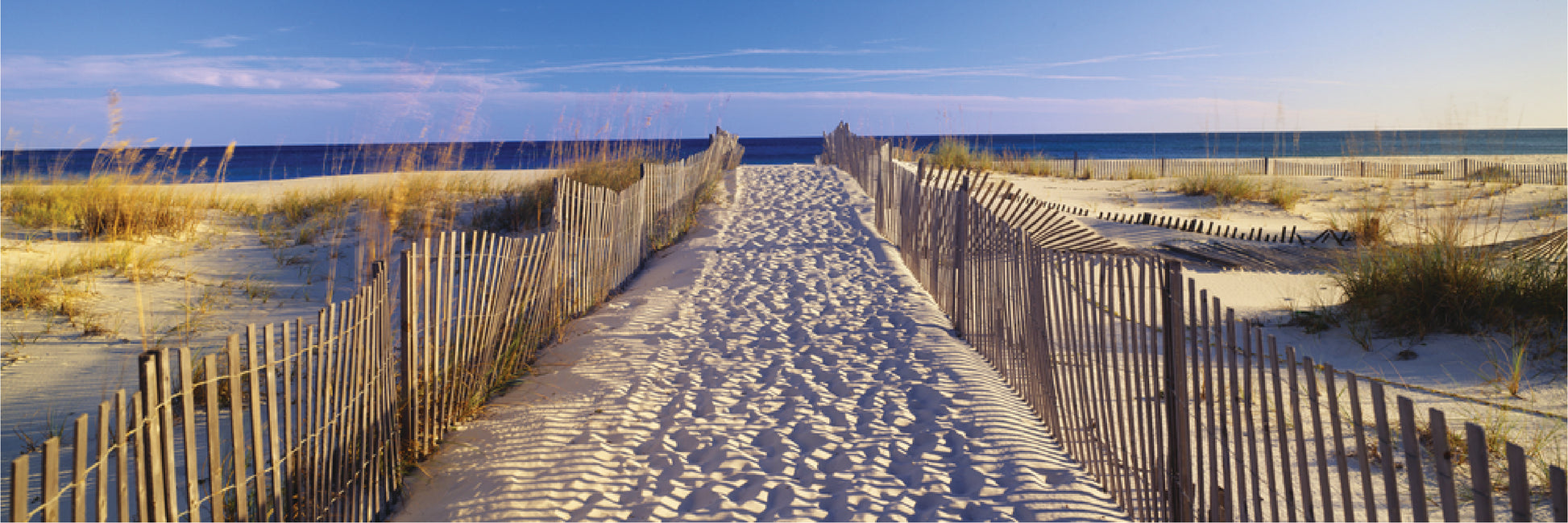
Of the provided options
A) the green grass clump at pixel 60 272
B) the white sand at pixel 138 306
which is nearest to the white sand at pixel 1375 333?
the white sand at pixel 138 306

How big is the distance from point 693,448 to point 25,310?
5.41 metres

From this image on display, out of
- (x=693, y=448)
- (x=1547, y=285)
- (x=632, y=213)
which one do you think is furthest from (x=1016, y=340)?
(x=632, y=213)

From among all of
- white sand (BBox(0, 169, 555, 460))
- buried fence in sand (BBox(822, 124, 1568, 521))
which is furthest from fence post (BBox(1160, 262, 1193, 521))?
white sand (BBox(0, 169, 555, 460))

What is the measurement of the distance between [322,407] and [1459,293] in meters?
6.69

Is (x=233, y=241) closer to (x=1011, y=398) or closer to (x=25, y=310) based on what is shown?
(x=25, y=310)

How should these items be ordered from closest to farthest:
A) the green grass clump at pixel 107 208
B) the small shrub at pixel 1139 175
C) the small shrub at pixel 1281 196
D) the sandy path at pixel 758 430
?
1. the sandy path at pixel 758 430
2. the green grass clump at pixel 107 208
3. the small shrub at pixel 1281 196
4. the small shrub at pixel 1139 175

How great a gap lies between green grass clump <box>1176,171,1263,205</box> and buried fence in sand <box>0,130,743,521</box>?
1395cm

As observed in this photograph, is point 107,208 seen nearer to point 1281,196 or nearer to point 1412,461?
point 1412,461

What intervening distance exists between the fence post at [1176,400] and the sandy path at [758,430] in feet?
1.48

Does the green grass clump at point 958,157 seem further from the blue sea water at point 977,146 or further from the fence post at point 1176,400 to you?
the fence post at point 1176,400

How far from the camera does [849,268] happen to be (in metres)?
8.93

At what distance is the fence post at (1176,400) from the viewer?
2721 mm

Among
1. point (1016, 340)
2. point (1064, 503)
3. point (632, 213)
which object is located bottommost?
point (1064, 503)

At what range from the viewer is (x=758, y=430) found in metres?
4.20
